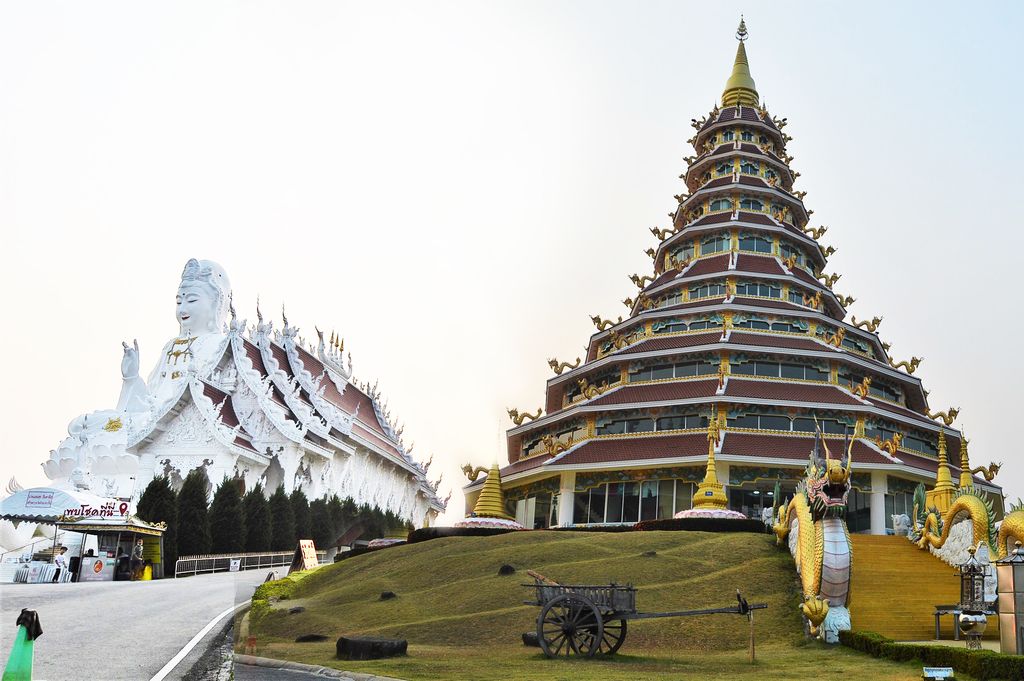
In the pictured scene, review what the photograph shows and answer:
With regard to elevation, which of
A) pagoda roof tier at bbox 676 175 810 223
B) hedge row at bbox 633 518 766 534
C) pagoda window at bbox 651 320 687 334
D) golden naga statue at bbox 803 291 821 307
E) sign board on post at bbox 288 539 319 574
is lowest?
sign board on post at bbox 288 539 319 574

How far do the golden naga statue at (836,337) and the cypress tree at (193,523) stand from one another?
90.6ft

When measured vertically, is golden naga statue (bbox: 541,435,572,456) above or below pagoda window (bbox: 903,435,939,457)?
below

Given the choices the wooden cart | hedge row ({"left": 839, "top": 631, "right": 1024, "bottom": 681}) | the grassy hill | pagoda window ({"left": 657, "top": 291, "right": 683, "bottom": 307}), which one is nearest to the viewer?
hedge row ({"left": 839, "top": 631, "right": 1024, "bottom": 681})

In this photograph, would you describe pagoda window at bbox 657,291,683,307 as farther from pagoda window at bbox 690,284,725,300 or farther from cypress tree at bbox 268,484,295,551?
cypress tree at bbox 268,484,295,551

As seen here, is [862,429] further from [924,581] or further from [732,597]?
[732,597]

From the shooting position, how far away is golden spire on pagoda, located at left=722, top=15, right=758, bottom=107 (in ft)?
180

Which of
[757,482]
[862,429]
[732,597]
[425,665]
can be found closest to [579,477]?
[757,482]

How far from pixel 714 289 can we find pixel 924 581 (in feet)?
74.4

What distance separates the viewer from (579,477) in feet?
121

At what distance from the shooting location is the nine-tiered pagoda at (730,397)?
3475 cm

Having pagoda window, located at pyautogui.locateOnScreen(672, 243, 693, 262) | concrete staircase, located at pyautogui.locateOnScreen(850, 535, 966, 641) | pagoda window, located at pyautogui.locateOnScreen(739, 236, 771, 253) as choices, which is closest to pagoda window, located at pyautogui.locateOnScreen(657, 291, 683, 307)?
pagoda window, located at pyautogui.locateOnScreen(672, 243, 693, 262)

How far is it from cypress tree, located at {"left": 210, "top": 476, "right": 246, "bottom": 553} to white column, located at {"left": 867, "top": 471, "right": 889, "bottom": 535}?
2665cm

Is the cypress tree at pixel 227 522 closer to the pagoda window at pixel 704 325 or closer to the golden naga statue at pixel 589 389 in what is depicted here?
the golden naga statue at pixel 589 389

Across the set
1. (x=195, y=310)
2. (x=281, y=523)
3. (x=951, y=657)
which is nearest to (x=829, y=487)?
(x=951, y=657)
